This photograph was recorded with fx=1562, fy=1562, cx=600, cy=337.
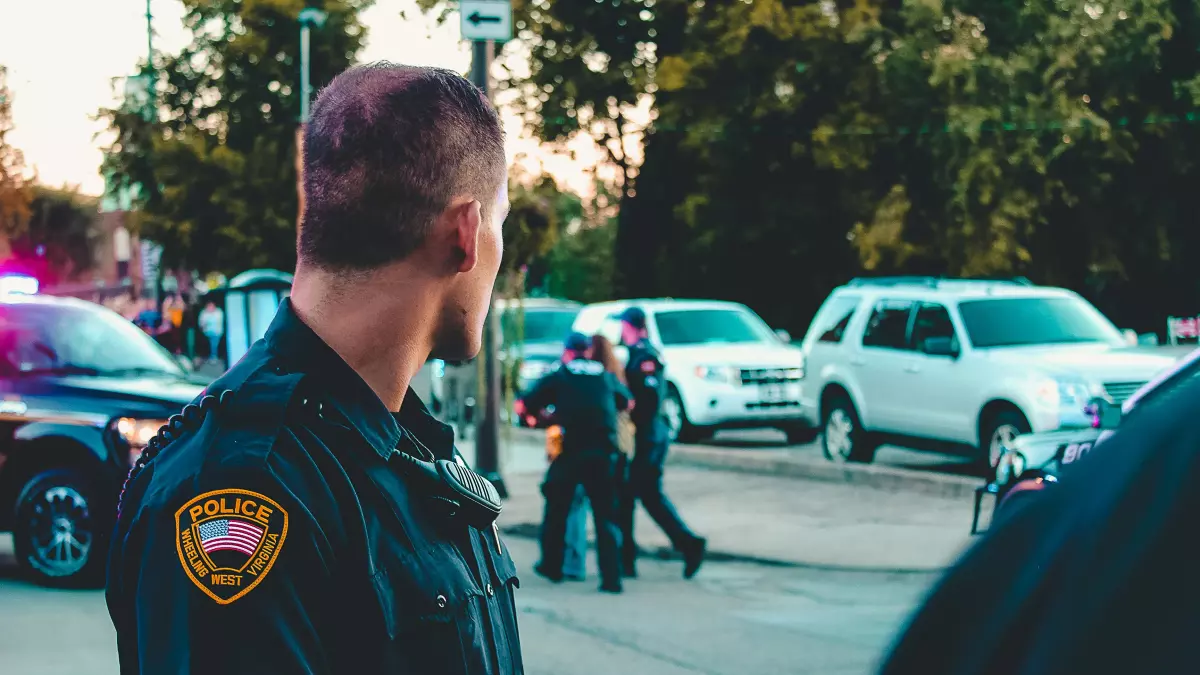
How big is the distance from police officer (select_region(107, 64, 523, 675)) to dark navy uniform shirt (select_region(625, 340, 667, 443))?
826 cm

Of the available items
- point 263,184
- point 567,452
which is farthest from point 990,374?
point 263,184

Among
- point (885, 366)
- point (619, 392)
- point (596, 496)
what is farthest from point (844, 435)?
point (596, 496)

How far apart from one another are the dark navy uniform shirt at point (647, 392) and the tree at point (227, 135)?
3723cm

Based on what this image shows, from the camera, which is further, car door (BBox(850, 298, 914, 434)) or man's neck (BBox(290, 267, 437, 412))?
car door (BBox(850, 298, 914, 434))

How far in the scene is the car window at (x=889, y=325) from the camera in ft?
→ 50.8

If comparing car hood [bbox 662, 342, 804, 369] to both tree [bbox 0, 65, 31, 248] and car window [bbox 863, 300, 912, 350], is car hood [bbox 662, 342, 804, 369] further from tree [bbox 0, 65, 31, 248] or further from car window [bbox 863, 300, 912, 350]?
tree [bbox 0, 65, 31, 248]

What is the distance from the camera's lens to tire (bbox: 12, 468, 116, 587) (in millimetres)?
9320

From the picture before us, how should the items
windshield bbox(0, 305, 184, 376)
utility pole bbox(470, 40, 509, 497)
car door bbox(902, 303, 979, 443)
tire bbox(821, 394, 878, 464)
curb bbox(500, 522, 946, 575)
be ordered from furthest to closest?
tire bbox(821, 394, 878, 464)
car door bbox(902, 303, 979, 443)
utility pole bbox(470, 40, 509, 497)
curb bbox(500, 522, 946, 575)
windshield bbox(0, 305, 184, 376)

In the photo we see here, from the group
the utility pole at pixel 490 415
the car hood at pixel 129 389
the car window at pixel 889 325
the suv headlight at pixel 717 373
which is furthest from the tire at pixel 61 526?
the suv headlight at pixel 717 373

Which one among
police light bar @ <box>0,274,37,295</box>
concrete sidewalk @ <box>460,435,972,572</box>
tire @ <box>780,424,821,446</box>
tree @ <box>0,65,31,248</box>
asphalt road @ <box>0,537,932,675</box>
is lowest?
tire @ <box>780,424,821,446</box>

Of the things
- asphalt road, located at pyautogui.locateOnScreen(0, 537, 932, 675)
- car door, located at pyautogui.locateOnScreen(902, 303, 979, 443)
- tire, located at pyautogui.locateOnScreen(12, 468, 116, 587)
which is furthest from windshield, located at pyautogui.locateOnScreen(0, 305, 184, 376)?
car door, located at pyautogui.locateOnScreen(902, 303, 979, 443)

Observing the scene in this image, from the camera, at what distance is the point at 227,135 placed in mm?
50000

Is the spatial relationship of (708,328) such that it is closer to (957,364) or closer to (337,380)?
(957,364)

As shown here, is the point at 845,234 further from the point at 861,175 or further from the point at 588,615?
the point at 588,615
